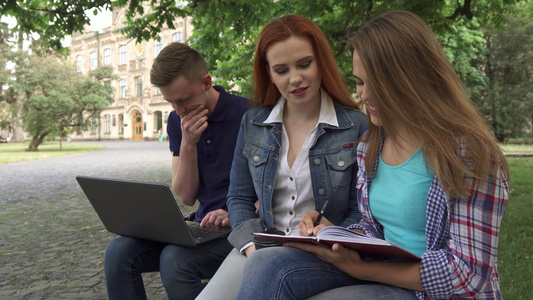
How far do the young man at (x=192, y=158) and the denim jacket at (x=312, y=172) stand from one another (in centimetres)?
23

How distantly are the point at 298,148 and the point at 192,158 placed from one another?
654 millimetres

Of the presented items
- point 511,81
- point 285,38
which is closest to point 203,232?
point 285,38

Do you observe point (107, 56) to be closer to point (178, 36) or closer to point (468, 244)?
point (178, 36)

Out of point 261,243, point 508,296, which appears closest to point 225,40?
point 508,296

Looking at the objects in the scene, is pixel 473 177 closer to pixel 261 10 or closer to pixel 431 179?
pixel 431 179

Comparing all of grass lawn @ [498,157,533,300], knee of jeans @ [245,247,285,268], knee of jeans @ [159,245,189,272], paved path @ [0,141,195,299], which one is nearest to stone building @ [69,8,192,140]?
paved path @ [0,141,195,299]

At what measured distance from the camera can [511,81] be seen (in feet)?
88.1

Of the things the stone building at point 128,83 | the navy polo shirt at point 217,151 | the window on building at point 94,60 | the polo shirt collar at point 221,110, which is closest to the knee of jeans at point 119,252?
the navy polo shirt at point 217,151

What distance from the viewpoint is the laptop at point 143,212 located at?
189 centimetres

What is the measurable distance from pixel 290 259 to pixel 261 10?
20.6 feet

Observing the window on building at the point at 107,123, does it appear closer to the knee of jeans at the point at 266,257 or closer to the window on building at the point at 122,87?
the window on building at the point at 122,87

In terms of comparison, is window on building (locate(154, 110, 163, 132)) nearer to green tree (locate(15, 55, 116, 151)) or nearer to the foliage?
green tree (locate(15, 55, 116, 151))

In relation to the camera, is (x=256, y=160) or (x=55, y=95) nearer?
(x=256, y=160)

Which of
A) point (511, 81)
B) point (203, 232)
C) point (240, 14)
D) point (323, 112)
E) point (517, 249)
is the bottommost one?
point (517, 249)
